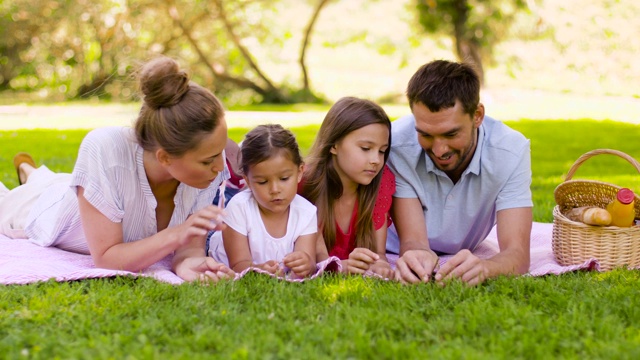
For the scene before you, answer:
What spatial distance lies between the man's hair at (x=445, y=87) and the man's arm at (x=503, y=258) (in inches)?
24.9

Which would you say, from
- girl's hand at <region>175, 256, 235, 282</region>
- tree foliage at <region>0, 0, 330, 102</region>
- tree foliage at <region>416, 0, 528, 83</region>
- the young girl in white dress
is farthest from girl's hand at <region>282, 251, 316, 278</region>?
tree foliage at <region>416, 0, 528, 83</region>

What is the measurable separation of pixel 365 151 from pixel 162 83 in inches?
47.2

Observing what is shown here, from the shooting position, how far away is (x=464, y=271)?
3.64 meters

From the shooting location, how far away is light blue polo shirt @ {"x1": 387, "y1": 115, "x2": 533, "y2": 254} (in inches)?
163

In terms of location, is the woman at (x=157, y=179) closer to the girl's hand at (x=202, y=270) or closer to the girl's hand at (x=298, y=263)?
the girl's hand at (x=202, y=270)

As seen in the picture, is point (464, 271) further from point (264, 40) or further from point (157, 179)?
point (264, 40)

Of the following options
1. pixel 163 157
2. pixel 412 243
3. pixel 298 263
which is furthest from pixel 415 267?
pixel 163 157

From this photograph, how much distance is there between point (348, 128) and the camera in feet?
13.8

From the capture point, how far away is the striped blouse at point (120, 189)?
378cm

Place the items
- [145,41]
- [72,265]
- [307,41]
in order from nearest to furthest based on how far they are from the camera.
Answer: [72,265], [145,41], [307,41]

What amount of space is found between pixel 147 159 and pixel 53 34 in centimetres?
1273

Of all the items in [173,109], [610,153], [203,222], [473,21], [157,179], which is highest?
[473,21]

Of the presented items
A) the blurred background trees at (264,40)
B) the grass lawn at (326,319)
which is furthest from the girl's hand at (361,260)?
the blurred background trees at (264,40)

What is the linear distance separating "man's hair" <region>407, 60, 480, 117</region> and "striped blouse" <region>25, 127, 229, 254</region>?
4.13 ft
